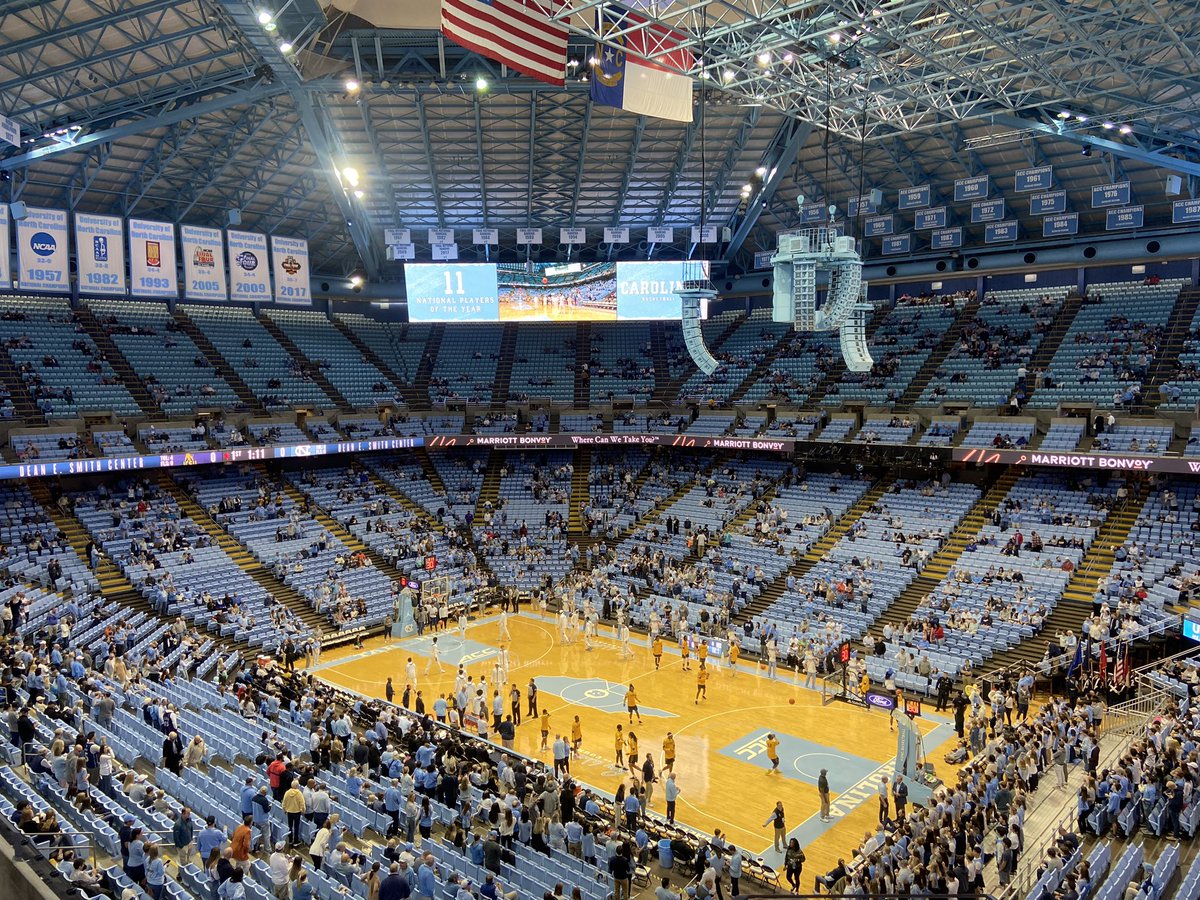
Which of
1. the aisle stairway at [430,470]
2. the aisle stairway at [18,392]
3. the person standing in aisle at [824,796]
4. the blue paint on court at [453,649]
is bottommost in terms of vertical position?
the blue paint on court at [453,649]

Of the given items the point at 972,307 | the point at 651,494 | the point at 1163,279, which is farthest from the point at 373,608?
the point at 1163,279

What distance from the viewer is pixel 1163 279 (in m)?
39.7

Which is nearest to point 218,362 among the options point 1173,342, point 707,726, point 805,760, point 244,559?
point 244,559

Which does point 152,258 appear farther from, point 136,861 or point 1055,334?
point 1055,334

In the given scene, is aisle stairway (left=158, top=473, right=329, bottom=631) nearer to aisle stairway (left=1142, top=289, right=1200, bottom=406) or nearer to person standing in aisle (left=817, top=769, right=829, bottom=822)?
person standing in aisle (left=817, top=769, right=829, bottom=822)

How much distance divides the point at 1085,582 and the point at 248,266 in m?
35.5

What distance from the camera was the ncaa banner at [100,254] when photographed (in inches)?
1355

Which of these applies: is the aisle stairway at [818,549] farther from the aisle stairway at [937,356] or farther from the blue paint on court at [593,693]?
the blue paint on court at [593,693]

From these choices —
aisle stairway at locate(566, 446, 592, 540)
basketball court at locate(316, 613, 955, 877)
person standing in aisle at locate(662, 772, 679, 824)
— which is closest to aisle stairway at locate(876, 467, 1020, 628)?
basketball court at locate(316, 613, 955, 877)

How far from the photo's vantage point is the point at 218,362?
44719 millimetres

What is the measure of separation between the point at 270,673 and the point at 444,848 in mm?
11557

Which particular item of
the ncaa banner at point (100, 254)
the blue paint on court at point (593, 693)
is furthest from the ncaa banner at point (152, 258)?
the blue paint on court at point (593, 693)

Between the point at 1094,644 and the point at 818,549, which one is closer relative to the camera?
the point at 1094,644

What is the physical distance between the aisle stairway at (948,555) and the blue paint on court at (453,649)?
13479 mm
